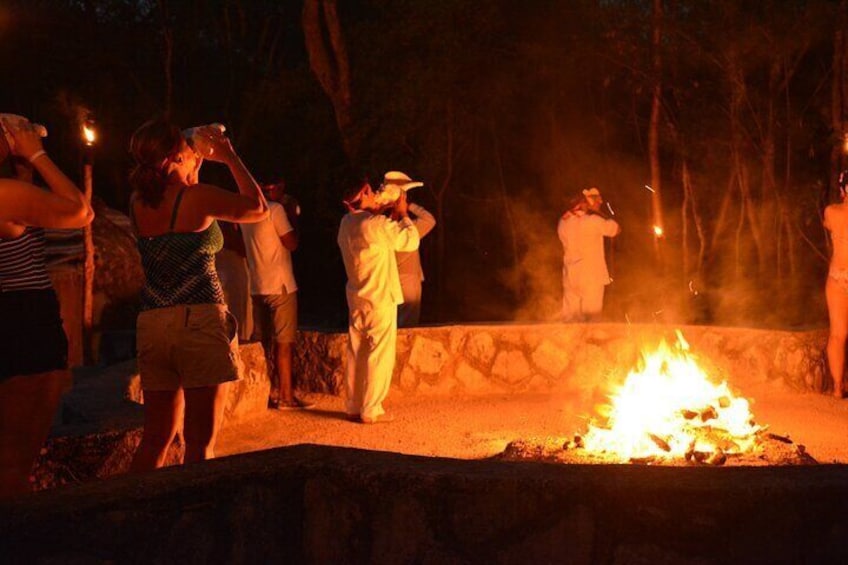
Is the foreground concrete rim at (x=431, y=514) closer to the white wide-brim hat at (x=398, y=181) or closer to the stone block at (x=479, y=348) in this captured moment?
the white wide-brim hat at (x=398, y=181)

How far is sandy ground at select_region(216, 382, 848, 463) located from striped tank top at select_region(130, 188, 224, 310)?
340 centimetres

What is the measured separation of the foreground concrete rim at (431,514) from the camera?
329 cm

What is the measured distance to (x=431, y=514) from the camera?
11.3 ft

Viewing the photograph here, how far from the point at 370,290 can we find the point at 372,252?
0.31m

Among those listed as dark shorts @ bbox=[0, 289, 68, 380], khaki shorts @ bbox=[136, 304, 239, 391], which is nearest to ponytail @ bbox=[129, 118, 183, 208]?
khaki shorts @ bbox=[136, 304, 239, 391]

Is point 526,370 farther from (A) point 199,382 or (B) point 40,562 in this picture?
(B) point 40,562

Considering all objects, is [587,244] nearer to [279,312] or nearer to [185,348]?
[279,312]

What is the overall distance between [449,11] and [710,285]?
573cm

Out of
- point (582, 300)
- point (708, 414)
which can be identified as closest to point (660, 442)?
point (708, 414)

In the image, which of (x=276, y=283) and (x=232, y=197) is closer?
(x=232, y=197)

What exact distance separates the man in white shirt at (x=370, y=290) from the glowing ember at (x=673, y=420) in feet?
6.49

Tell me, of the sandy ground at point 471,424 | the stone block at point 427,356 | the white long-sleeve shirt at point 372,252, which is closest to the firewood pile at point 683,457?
the sandy ground at point 471,424

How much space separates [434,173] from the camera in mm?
16969

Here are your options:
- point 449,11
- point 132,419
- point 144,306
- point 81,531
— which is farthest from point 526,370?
point 449,11
